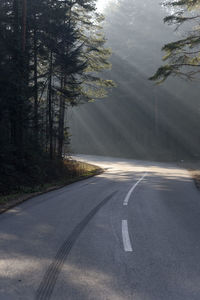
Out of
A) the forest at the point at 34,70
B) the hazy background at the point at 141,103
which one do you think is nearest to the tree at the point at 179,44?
the forest at the point at 34,70

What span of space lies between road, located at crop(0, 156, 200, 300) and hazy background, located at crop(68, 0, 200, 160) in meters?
46.5

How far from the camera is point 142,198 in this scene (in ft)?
45.7

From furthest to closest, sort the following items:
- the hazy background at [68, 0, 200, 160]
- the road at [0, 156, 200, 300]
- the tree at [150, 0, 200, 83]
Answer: the hazy background at [68, 0, 200, 160] < the tree at [150, 0, 200, 83] < the road at [0, 156, 200, 300]

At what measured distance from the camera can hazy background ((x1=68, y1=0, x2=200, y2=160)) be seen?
61438 mm

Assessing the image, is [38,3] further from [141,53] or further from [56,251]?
[141,53]

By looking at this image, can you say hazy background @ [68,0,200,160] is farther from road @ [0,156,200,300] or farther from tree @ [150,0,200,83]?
road @ [0,156,200,300]

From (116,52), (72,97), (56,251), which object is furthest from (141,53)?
(56,251)

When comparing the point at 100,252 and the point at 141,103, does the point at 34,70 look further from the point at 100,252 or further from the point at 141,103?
the point at 141,103

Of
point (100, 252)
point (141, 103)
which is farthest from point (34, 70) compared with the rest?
point (141, 103)

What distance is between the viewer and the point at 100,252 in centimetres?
645

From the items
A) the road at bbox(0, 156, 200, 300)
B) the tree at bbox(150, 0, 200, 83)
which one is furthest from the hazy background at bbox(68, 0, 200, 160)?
the road at bbox(0, 156, 200, 300)

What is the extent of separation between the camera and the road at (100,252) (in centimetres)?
476

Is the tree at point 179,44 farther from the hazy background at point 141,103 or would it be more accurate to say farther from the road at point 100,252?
→ the hazy background at point 141,103

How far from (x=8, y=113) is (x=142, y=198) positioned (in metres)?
8.11
